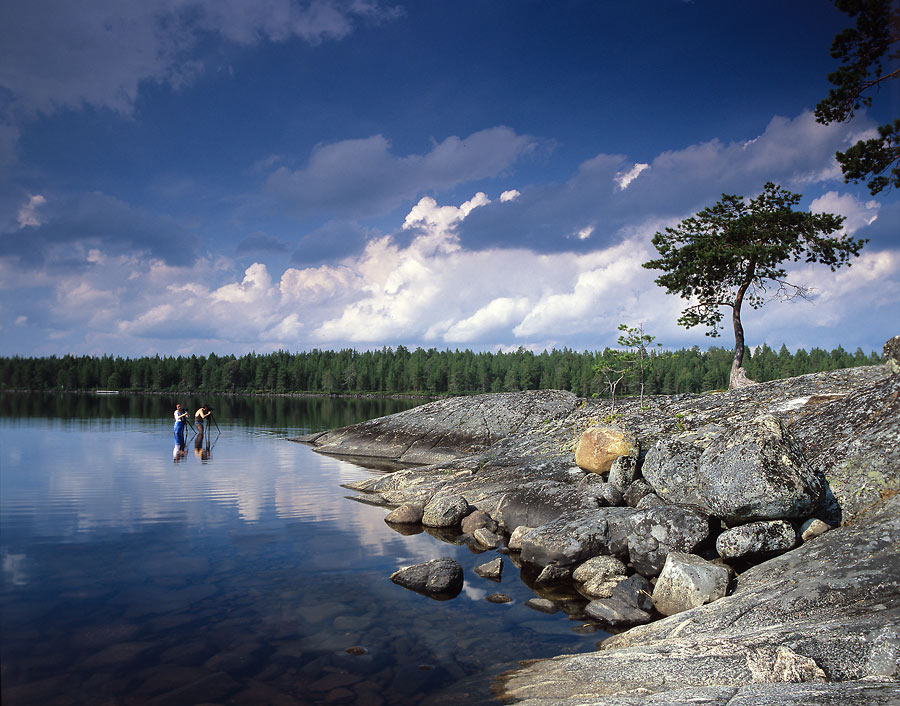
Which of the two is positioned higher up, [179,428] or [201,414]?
[201,414]

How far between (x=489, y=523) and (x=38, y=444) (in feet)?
117

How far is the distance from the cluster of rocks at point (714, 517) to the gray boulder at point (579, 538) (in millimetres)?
37

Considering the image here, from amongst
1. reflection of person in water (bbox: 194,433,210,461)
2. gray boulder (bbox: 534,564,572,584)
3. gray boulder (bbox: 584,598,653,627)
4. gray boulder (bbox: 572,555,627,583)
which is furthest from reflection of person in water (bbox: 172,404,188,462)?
gray boulder (bbox: 584,598,653,627)

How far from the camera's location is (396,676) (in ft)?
28.7

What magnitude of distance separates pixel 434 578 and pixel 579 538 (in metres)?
3.93

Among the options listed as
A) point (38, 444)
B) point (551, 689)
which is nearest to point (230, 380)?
point (38, 444)

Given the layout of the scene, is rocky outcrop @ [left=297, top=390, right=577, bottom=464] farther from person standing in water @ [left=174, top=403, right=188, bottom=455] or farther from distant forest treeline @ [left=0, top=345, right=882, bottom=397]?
distant forest treeline @ [left=0, top=345, right=882, bottom=397]

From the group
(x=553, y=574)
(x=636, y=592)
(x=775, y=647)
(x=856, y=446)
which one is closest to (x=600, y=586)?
(x=636, y=592)

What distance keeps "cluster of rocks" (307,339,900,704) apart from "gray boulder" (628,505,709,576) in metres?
0.03

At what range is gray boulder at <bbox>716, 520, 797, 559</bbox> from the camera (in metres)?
11.9

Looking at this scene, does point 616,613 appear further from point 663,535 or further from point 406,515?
point 406,515

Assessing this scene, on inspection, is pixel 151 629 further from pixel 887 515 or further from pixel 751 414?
pixel 751 414

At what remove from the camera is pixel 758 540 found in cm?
1191

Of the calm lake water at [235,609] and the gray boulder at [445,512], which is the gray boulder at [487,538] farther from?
the gray boulder at [445,512]
